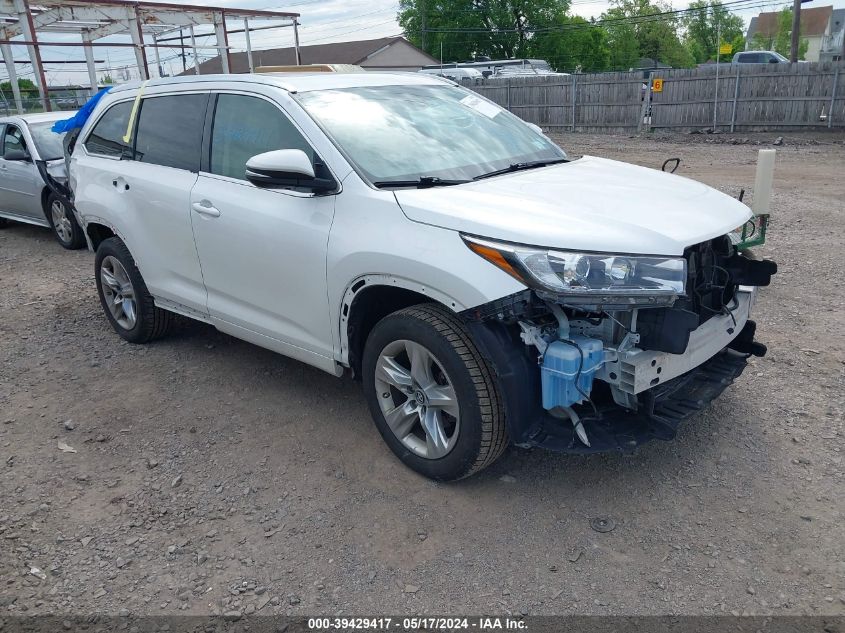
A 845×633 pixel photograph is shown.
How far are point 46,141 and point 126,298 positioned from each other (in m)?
5.13

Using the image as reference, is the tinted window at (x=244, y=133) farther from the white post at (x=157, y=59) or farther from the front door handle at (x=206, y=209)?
the white post at (x=157, y=59)

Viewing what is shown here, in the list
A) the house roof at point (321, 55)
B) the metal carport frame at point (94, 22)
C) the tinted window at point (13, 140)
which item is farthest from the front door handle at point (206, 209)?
the house roof at point (321, 55)

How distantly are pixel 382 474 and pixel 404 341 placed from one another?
29.7 inches

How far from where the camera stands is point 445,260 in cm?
306

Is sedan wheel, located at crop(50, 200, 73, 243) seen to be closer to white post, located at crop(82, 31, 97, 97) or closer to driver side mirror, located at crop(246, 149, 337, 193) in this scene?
driver side mirror, located at crop(246, 149, 337, 193)

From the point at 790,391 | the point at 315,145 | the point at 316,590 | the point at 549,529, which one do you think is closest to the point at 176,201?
the point at 315,145

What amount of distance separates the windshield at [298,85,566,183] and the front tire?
821 millimetres

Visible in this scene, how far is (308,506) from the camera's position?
11.1 feet

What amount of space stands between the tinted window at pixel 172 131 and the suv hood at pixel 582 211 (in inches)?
71.1

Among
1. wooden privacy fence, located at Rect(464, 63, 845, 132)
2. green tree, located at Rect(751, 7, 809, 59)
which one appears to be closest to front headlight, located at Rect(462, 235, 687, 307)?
wooden privacy fence, located at Rect(464, 63, 845, 132)

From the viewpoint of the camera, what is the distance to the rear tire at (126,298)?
16.9 ft

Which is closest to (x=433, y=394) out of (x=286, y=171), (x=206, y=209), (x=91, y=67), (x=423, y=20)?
(x=286, y=171)

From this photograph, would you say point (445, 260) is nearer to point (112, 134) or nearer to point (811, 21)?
point (112, 134)

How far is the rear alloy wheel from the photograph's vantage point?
8.90 metres
